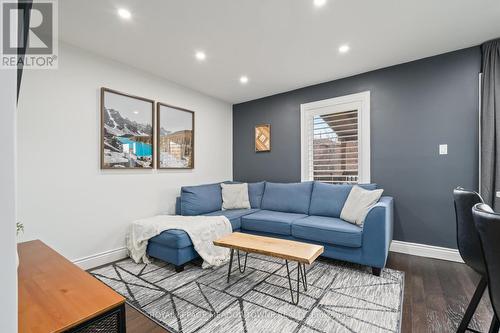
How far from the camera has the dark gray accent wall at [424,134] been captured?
277 cm

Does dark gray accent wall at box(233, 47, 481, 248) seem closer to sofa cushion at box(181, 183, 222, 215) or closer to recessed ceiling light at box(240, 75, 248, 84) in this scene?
recessed ceiling light at box(240, 75, 248, 84)

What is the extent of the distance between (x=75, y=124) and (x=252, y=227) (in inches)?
97.4

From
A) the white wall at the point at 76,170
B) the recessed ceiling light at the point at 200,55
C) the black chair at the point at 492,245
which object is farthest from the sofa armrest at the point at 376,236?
the white wall at the point at 76,170

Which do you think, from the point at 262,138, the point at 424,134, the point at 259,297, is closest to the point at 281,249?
the point at 259,297

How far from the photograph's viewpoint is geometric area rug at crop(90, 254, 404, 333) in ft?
5.53

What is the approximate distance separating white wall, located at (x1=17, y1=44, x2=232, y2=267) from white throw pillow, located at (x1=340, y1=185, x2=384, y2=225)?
2.54m

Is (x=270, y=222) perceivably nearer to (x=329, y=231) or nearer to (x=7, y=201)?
(x=329, y=231)

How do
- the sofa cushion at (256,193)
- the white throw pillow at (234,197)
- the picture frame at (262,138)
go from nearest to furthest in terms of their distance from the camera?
1. the white throw pillow at (234,197)
2. the sofa cushion at (256,193)
3. the picture frame at (262,138)

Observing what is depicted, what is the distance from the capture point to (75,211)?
102 inches

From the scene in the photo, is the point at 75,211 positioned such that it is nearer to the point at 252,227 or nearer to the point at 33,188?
the point at 33,188

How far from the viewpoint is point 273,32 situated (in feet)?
7.86

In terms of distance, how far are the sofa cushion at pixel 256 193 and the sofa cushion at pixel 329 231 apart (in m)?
1.10

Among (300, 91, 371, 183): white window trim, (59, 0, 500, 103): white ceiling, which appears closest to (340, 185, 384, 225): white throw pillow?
(300, 91, 371, 183): white window trim

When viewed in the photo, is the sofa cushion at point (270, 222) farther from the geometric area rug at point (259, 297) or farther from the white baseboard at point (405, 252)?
the white baseboard at point (405, 252)
